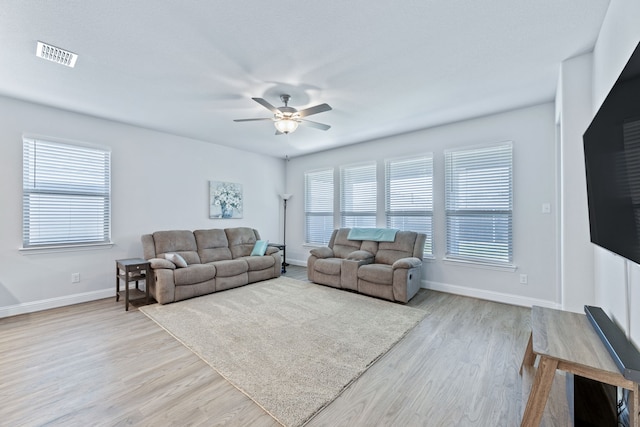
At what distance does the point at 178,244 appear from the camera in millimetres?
4512

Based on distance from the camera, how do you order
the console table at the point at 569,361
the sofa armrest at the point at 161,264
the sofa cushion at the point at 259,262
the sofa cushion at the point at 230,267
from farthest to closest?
the sofa cushion at the point at 259,262 < the sofa cushion at the point at 230,267 < the sofa armrest at the point at 161,264 < the console table at the point at 569,361

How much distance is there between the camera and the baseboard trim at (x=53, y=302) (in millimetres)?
3380

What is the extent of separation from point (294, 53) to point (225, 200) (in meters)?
3.88

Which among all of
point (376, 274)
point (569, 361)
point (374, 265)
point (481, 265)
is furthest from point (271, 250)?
point (569, 361)

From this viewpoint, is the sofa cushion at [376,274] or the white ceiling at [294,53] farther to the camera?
the sofa cushion at [376,274]

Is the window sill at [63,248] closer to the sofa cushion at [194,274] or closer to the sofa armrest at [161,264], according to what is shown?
the sofa armrest at [161,264]

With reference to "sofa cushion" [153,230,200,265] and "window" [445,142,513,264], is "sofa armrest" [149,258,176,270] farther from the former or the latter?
"window" [445,142,513,264]

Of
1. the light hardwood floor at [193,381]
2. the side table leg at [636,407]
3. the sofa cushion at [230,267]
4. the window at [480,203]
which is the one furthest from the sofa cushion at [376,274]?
the side table leg at [636,407]

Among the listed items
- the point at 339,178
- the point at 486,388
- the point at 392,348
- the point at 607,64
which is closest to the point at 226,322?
the point at 392,348

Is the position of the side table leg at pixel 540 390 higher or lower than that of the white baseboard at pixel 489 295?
higher

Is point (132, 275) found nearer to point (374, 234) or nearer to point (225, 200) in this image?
point (225, 200)

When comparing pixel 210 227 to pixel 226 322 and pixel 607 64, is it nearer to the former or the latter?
pixel 226 322

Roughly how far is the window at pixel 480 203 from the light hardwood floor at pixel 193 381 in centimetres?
121

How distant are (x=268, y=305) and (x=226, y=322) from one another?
0.67 metres
